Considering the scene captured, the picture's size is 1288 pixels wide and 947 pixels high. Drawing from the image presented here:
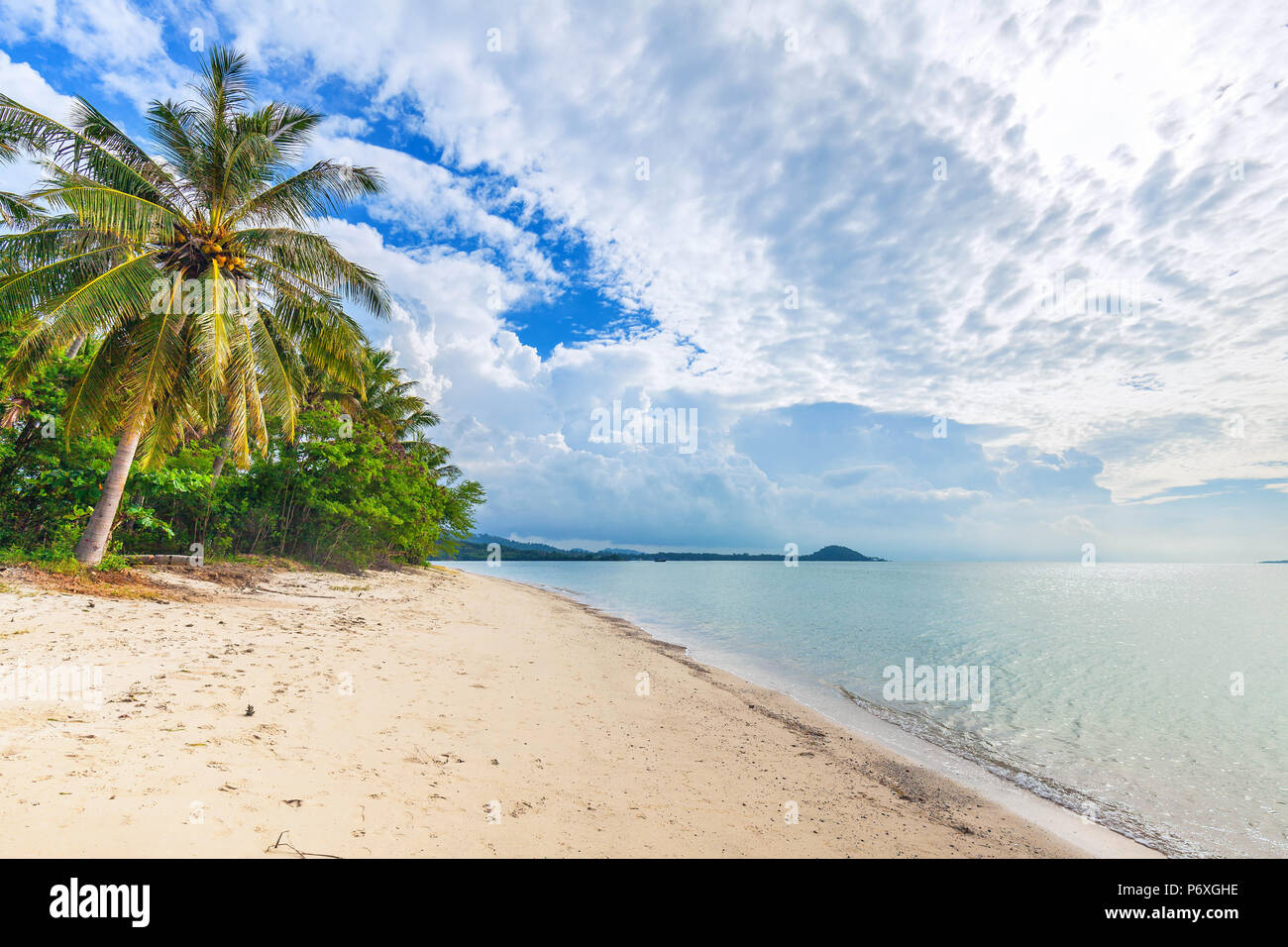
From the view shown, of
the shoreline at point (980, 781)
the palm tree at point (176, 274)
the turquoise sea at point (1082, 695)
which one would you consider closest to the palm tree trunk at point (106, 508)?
the palm tree at point (176, 274)

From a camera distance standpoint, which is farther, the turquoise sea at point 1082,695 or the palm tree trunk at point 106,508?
the palm tree trunk at point 106,508

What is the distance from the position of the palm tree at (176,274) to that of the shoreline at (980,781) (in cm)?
1523

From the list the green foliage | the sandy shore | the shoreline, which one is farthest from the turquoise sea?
the green foliage

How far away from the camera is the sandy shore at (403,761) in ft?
12.2

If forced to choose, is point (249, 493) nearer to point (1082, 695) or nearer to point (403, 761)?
point (403, 761)

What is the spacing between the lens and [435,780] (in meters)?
4.97

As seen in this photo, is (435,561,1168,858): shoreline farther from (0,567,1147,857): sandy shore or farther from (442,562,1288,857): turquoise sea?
(442,562,1288,857): turquoise sea

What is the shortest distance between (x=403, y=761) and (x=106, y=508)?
1321 centimetres

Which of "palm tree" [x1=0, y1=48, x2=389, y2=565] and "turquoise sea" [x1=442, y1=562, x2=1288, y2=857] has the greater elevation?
"palm tree" [x1=0, y1=48, x2=389, y2=565]

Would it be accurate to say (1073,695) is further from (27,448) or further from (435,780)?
(27,448)

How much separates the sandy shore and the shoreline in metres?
0.11

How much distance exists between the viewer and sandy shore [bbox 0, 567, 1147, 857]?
3729 millimetres

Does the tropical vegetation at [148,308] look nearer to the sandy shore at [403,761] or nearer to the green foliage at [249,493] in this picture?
the green foliage at [249,493]
